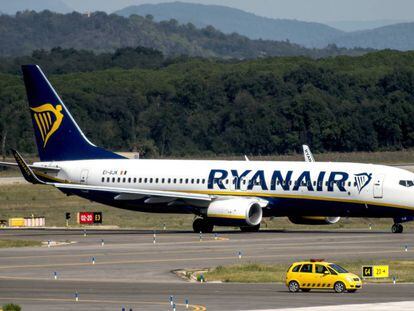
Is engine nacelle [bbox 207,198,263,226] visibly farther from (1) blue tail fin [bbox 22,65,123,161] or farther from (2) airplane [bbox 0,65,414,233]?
(1) blue tail fin [bbox 22,65,123,161]

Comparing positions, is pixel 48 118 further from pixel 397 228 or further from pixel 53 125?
pixel 397 228

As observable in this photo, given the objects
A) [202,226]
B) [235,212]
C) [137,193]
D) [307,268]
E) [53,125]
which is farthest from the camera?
[53,125]

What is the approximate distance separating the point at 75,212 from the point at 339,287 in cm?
5479

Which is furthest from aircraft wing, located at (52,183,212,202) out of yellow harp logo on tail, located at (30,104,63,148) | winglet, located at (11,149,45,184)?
yellow harp logo on tail, located at (30,104,63,148)

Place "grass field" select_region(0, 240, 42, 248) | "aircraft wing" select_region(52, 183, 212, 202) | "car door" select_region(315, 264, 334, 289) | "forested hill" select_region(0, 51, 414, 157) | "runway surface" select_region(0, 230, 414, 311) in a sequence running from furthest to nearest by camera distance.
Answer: "forested hill" select_region(0, 51, 414, 157), "aircraft wing" select_region(52, 183, 212, 202), "grass field" select_region(0, 240, 42, 248), "car door" select_region(315, 264, 334, 289), "runway surface" select_region(0, 230, 414, 311)

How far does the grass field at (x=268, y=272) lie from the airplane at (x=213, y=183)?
15.6 meters

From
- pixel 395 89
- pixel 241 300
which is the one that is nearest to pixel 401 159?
pixel 395 89

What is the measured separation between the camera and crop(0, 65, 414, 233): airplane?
71312 millimetres

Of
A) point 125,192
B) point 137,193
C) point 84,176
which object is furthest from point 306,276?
point 84,176

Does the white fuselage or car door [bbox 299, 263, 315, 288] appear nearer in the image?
car door [bbox 299, 263, 315, 288]

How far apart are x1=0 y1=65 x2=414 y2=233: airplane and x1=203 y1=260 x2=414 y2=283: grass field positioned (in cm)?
1562

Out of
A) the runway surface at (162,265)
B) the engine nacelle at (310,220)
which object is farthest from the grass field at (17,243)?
the engine nacelle at (310,220)

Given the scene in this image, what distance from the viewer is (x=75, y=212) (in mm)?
97000

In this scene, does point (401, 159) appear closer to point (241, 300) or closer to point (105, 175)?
point (105, 175)
